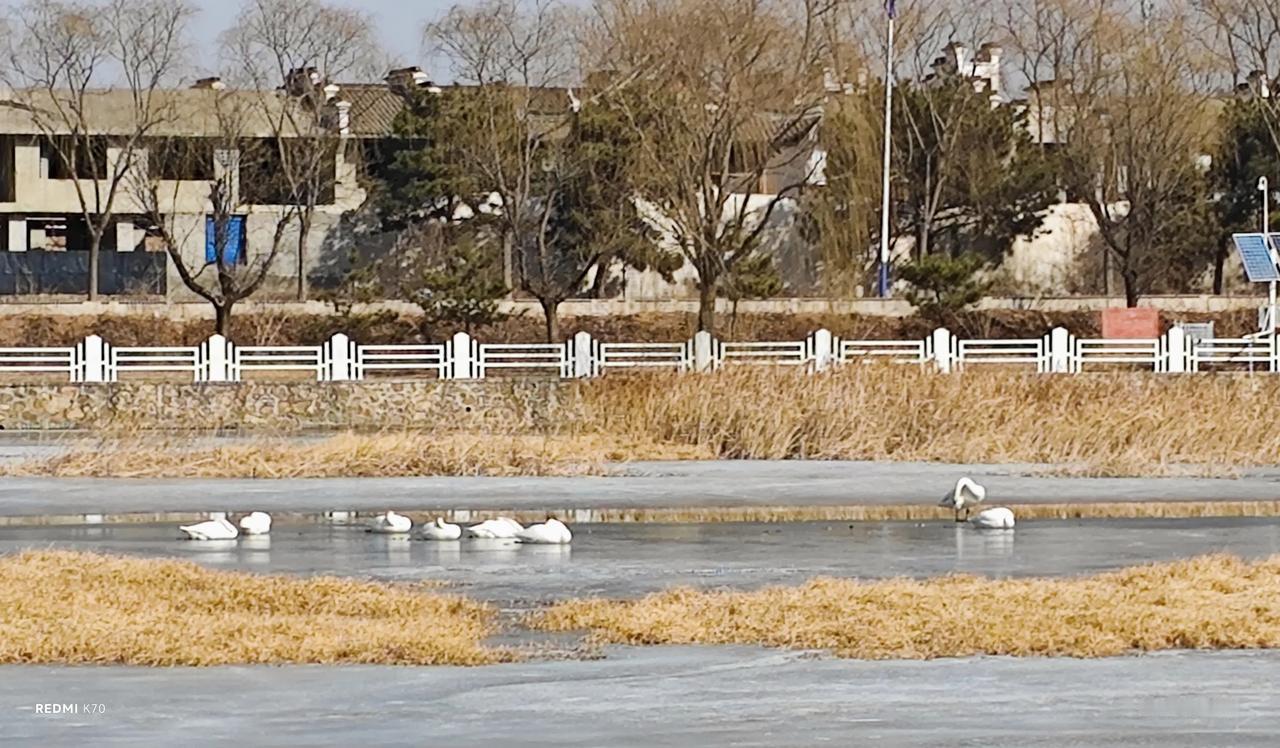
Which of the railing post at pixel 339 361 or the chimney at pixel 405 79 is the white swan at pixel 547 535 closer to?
the railing post at pixel 339 361

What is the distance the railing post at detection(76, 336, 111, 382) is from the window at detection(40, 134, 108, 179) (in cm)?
1823

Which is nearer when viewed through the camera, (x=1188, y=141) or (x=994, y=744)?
(x=994, y=744)

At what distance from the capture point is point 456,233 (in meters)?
58.3

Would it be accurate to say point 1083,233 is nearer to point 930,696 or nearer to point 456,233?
point 456,233

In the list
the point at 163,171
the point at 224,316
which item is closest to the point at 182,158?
the point at 163,171

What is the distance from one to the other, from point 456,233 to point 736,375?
2746 cm

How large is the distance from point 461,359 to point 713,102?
450 inches

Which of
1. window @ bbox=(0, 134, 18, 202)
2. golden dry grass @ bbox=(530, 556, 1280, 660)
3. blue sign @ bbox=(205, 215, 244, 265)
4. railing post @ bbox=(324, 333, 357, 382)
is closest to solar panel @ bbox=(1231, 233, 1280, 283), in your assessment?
railing post @ bbox=(324, 333, 357, 382)

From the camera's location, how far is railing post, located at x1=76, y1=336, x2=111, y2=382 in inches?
1547

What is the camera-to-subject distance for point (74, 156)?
58.6 m

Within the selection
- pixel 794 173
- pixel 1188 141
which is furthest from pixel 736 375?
pixel 1188 141

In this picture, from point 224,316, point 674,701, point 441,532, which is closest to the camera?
point 674,701

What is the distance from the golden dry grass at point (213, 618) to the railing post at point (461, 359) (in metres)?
23.5

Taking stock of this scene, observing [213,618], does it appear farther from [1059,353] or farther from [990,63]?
[990,63]
